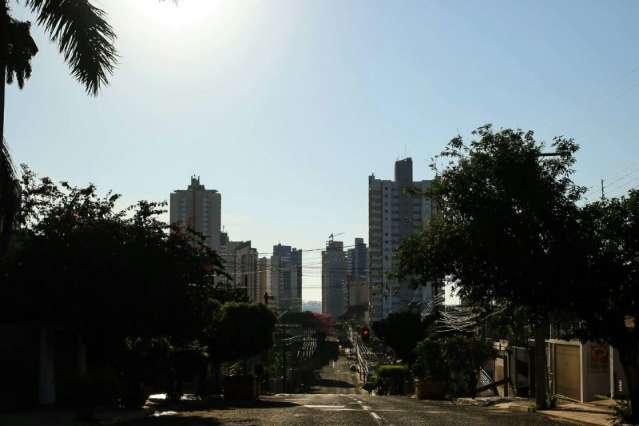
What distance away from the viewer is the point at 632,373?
2242 centimetres

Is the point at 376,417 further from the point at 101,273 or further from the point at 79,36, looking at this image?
the point at 79,36

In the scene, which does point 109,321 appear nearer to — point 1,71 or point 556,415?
point 1,71

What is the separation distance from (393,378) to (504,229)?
2286 inches

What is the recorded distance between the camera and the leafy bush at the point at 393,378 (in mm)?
77688

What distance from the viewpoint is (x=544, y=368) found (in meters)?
32.1

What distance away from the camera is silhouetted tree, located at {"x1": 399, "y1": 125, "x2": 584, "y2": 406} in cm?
2264

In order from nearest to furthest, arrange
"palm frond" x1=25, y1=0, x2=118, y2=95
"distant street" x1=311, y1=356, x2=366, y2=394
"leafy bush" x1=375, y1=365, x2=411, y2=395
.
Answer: "palm frond" x1=25, y1=0, x2=118, y2=95
"leafy bush" x1=375, y1=365, x2=411, y2=395
"distant street" x1=311, y1=356, x2=366, y2=394

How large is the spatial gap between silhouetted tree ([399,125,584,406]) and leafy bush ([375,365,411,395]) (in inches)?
2132

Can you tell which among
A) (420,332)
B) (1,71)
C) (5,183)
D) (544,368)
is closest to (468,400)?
(544,368)

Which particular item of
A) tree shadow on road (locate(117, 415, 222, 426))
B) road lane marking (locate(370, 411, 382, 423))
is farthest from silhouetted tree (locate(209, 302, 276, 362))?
road lane marking (locate(370, 411, 382, 423))

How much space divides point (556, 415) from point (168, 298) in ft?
44.6

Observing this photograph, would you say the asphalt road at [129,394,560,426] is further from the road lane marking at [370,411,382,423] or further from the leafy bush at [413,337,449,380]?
the leafy bush at [413,337,449,380]

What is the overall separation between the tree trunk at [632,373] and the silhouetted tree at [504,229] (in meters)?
2.22

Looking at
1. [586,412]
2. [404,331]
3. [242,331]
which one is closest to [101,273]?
[586,412]
